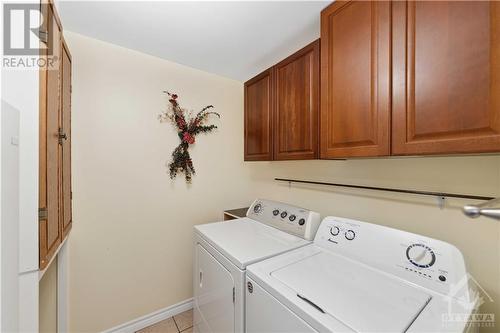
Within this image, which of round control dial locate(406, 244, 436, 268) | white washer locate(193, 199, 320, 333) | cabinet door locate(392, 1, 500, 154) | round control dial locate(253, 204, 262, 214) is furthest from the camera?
round control dial locate(253, 204, 262, 214)

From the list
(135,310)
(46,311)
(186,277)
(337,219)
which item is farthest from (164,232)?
(337,219)

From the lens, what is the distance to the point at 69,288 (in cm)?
154

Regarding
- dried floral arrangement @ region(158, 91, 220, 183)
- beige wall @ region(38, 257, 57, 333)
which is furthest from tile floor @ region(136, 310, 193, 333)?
dried floral arrangement @ region(158, 91, 220, 183)

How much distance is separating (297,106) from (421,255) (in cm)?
112

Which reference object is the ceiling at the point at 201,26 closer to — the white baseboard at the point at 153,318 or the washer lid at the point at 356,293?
the washer lid at the point at 356,293

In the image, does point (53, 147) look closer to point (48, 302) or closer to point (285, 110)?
point (48, 302)

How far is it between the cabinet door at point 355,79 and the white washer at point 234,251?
625 mm

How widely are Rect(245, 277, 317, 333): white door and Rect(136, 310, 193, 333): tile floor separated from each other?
Answer: 1.12 meters

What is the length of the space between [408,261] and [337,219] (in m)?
0.42

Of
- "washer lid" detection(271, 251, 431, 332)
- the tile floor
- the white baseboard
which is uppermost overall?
"washer lid" detection(271, 251, 431, 332)

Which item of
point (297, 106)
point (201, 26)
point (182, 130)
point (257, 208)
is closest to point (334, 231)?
point (257, 208)

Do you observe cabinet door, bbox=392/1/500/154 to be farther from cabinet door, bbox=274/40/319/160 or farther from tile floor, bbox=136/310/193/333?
tile floor, bbox=136/310/193/333

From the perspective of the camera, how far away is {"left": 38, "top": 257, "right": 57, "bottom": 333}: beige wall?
1205 mm

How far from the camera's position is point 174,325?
186 centimetres
